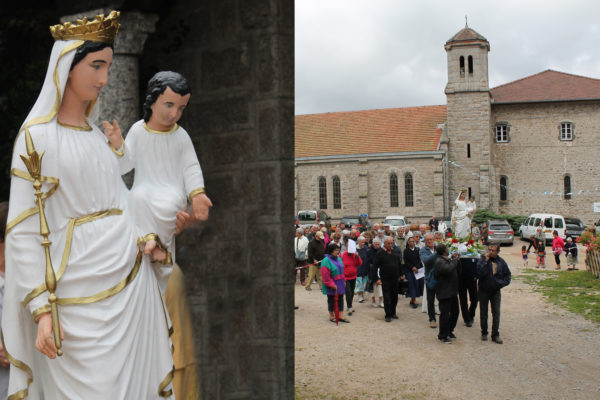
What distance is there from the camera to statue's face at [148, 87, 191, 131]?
269cm

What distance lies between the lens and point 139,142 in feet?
9.20

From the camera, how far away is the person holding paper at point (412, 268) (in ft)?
43.0

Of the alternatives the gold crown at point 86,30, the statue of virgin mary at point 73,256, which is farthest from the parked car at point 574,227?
the gold crown at point 86,30

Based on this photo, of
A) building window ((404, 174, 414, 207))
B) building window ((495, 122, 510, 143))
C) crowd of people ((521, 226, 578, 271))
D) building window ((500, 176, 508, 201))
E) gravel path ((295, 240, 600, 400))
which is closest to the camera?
gravel path ((295, 240, 600, 400))

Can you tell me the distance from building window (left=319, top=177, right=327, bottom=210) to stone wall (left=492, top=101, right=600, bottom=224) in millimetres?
12318

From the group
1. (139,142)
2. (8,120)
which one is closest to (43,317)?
(139,142)

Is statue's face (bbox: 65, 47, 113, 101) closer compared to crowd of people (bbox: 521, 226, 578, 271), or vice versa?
statue's face (bbox: 65, 47, 113, 101)

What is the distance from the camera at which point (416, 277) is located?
13.6 m

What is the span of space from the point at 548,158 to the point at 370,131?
1328 centimetres

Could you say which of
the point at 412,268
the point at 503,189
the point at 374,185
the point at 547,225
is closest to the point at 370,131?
the point at 374,185

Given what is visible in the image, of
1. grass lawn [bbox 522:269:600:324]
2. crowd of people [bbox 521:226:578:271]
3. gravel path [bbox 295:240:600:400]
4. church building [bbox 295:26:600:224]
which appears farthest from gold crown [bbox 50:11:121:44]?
church building [bbox 295:26:600:224]

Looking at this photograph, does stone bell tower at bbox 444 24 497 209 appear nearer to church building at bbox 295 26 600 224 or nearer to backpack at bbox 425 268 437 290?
church building at bbox 295 26 600 224

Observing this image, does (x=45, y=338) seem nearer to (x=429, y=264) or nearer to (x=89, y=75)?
(x=89, y=75)

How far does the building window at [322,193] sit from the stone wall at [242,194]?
40192 mm
